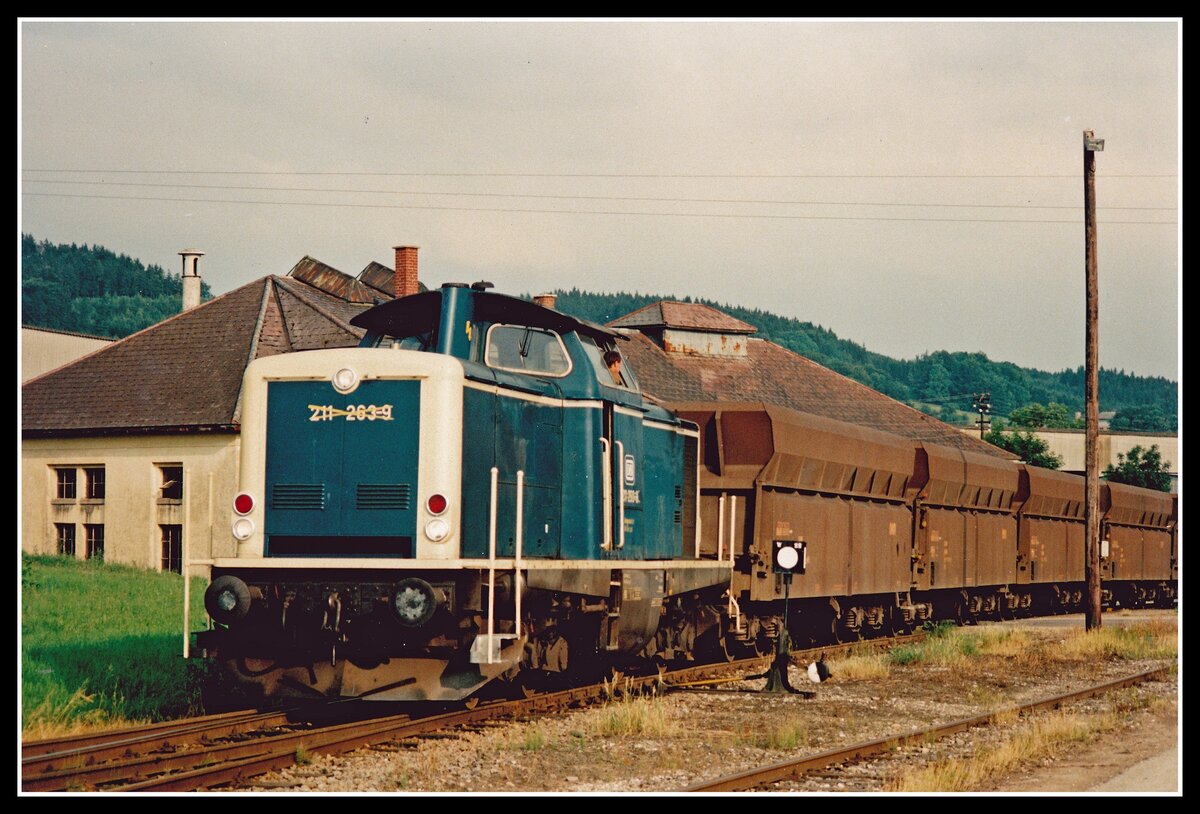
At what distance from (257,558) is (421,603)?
1546mm

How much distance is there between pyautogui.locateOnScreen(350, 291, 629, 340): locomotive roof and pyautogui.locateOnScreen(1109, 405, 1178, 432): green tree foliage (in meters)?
123

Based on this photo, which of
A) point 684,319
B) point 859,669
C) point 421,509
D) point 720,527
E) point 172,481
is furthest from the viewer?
point 684,319

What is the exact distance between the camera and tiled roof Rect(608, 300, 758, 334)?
56.0 metres

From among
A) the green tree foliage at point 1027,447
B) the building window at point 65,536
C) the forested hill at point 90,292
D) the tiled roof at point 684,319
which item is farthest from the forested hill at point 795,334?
the building window at point 65,536

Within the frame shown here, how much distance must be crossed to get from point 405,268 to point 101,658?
25.3 meters

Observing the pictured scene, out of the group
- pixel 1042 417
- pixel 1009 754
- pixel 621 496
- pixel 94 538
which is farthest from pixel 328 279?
pixel 1042 417

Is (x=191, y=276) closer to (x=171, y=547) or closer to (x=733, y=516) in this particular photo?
(x=171, y=547)

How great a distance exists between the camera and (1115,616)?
106 feet

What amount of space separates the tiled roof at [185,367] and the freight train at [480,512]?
57.7 feet

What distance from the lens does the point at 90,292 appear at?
283ft

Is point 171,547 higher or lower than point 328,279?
lower

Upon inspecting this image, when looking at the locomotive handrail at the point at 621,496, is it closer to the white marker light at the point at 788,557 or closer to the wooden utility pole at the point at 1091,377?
the white marker light at the point at 788,557

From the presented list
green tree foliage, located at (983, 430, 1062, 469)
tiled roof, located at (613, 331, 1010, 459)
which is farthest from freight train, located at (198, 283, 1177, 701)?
green tree foliage, located at (983, 430, 1062, 469)

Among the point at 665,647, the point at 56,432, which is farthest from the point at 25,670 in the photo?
the point at 56,432
